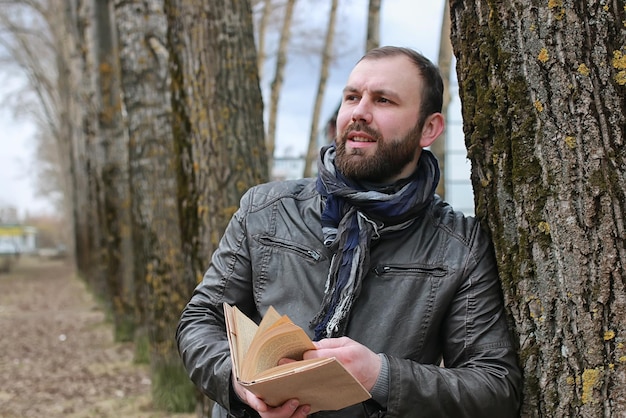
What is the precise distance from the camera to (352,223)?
8.80 ft

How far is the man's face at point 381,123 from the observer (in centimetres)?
274

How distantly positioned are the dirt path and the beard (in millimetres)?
4951

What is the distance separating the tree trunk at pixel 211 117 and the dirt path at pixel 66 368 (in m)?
2.84

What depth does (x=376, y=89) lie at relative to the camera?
2.76 meters

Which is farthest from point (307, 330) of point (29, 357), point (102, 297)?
point (102, 297)

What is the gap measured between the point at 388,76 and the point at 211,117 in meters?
2.38

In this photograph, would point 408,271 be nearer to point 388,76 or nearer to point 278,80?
point 388,76

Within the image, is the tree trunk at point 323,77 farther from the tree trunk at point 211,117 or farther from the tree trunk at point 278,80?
the tree trunk at point 211,117

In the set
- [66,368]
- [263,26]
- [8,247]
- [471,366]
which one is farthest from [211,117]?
[8,247]

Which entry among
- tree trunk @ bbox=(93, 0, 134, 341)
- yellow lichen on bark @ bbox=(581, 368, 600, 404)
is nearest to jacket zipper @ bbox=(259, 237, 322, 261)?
yellow lichen on bark @ bbox=(581, 368, 600, 404)

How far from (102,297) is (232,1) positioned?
41.9 feet

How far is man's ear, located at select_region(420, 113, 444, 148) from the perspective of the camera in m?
2.86

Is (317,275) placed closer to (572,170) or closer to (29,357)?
(572,170)

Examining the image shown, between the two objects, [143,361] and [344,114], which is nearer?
[344,114]
